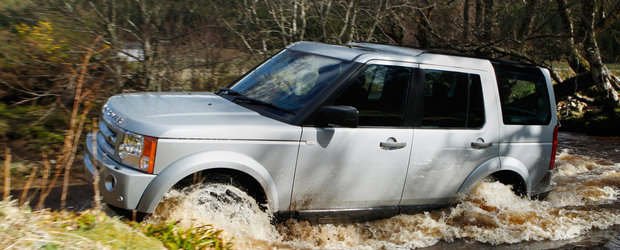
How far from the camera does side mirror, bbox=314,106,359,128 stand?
466 centimetres

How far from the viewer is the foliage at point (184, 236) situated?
391 cm

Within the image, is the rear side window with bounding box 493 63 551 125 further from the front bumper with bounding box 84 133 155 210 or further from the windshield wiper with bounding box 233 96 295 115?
the front bumper with bounding box 84 133 155 210

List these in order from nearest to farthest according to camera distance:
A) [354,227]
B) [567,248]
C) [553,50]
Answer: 1. [354,227]
2. [567,248]
3. [553,50]

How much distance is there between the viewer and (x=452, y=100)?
5496 mm

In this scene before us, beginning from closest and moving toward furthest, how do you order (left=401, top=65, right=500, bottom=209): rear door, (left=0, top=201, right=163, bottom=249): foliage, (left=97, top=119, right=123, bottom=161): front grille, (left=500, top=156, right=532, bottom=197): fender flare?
(left=0, top=201, right=163, bottom=249): foliage, (left=97, top=119, right=123, bottom=161): front grille, (left=401, top=65, right=500, bottom=209): rear door, (left=500, top=156, right=532, bottom=197): fender flare

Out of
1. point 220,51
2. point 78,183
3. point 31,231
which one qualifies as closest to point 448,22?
point 220,51

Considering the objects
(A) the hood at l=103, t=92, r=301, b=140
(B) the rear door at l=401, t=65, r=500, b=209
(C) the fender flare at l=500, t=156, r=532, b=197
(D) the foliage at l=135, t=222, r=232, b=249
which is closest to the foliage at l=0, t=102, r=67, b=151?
(A) the hood at l=103, t=92, r=301, b=140

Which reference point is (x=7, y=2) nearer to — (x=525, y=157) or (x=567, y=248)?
(x=525, y=157)

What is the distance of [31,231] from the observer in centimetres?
328

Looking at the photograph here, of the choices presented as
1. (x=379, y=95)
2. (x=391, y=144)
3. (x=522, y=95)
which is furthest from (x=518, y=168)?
(x=379, y=95)

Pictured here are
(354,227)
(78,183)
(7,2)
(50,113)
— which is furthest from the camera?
(7,2)

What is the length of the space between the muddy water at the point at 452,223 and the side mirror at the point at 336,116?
869 mm

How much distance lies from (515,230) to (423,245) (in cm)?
116

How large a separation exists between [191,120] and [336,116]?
1.14 metres
